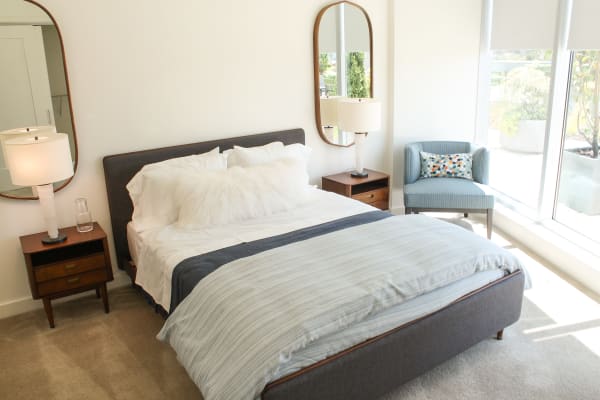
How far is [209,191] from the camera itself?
3.14 m

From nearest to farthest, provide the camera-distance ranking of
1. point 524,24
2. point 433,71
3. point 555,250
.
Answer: point 555,250
point 524,24
point 433,71

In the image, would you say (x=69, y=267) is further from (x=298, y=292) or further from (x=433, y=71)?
(x=433, y=71)

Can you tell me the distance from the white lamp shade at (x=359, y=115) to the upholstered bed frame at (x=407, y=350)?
1.81m

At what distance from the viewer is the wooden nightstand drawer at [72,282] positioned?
301cm

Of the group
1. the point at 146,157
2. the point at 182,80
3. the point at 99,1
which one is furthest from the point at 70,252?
the point at 99,1

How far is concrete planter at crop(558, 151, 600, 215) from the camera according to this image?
3668 millimetres

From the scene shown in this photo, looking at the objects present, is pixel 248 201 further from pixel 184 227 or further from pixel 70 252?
pixel 70 252

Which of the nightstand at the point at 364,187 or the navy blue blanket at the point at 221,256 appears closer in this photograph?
the navy blue blanket at the point at 221,256

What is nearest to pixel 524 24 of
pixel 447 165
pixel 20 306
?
pixel 447 165

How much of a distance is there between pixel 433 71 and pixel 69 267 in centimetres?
347

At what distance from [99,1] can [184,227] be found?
155 centimetres

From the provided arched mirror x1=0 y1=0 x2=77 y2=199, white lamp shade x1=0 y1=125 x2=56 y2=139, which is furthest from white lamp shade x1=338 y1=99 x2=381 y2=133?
white lamp shade x1=0 y1=125 x2=56 y2=139

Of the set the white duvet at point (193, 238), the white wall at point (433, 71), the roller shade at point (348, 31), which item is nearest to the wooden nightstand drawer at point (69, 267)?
the white duvet at point (193, 238)

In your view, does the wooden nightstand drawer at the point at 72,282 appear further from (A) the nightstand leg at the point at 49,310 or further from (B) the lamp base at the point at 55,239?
(B) the lamp base at the point at 55,239
